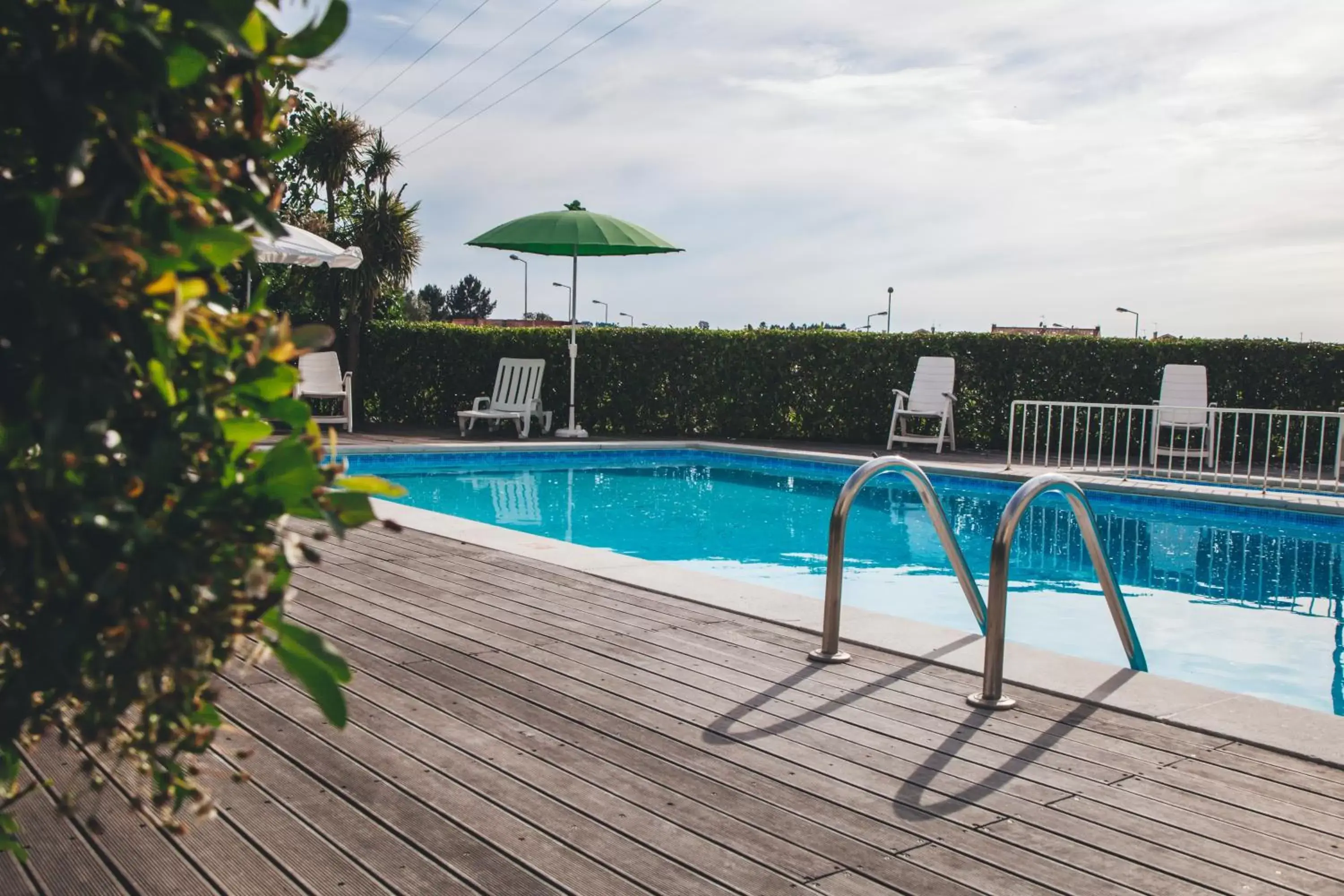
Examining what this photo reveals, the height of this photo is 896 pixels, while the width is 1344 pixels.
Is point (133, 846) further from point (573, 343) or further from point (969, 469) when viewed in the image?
point (573, 343)

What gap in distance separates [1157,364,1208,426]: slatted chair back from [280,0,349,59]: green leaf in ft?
41.1

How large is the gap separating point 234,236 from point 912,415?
12.7m

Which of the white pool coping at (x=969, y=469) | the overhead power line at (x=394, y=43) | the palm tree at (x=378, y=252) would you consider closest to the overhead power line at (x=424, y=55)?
the overhead power line at (x=394, y=43)

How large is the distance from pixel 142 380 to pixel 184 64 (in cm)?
26

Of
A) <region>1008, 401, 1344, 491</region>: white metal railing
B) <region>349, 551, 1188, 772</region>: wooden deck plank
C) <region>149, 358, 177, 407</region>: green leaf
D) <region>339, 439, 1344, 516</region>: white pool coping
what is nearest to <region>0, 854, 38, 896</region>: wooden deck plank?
<region>149, 358, 177, 407</region>: green leaf

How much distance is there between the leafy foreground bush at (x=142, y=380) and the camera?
0.84 metres

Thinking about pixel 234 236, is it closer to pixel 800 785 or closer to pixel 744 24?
pixel 800 785

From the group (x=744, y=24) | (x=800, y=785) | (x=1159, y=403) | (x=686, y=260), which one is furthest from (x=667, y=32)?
(x=800, y=785)

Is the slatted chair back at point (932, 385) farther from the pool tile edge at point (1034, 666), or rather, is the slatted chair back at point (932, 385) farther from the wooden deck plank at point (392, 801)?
the wooden deck plank at point (392, 801)

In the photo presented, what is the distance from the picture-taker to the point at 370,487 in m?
1.03

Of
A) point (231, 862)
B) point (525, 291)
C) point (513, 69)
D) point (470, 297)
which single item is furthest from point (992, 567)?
point (470, 297)

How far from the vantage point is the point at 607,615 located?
4.41 m

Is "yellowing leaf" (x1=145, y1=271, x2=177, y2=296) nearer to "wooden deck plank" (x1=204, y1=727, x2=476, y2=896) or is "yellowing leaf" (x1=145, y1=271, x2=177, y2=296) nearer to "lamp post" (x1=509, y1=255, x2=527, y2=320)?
"wooden deck plank" (x1=204, y1=727, x2=476, y2=896)

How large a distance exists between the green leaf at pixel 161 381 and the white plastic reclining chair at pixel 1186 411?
471 inches
